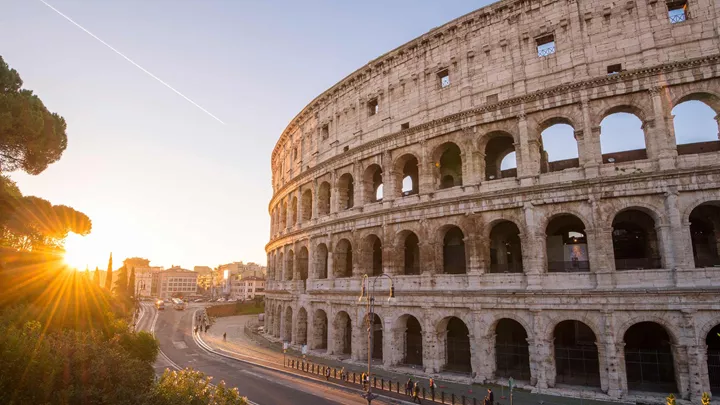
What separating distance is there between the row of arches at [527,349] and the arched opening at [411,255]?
3.37 metres

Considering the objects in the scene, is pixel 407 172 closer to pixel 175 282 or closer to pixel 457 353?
pixel 457 353

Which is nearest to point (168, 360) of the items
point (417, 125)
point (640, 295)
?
point (417, 125)

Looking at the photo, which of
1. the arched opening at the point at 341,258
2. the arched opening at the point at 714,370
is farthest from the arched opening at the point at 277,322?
the arched opening at the point at 714,370

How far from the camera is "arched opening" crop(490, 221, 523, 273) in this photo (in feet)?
82.0

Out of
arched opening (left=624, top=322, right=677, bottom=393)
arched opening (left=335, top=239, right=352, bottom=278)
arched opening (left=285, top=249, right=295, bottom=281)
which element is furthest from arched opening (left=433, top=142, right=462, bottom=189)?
arched opening (left=285, top=249, right=295, bottom=281)

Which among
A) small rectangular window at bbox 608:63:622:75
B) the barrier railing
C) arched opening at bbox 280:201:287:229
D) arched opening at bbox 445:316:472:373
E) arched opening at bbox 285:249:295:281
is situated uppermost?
small rectangular window at bbox 608:63:622:75

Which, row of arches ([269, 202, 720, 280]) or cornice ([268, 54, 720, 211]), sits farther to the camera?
row of arches ([269, 202, 720, 280])

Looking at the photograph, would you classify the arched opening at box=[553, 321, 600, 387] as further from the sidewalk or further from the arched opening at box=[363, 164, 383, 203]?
the arched opening at box=[363, 164, 383, 203]

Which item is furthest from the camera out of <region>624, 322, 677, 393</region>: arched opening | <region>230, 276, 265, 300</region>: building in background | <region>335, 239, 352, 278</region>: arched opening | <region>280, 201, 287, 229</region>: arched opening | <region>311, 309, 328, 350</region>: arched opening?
<region>230, 276, 265, 300</region>: building in background

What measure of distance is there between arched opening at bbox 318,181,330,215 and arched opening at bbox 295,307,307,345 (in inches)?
343

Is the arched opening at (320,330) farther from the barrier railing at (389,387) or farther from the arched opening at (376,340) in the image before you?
the arched opening at (376,340)

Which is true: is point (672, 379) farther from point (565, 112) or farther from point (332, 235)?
point (332, 235)

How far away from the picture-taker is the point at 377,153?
1137 inches

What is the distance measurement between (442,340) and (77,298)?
21.1 metres
